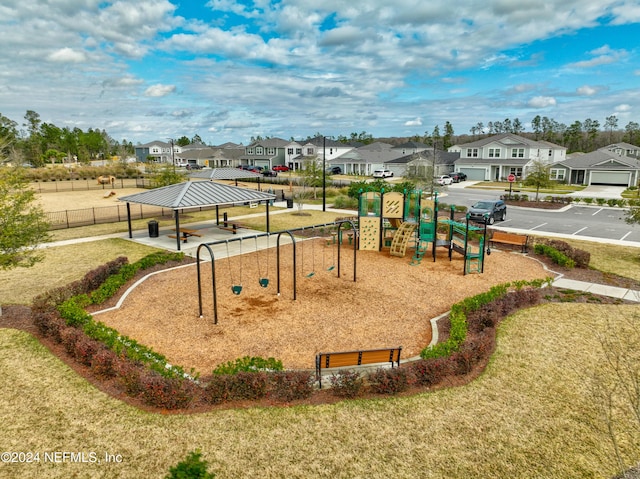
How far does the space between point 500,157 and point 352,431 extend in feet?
223

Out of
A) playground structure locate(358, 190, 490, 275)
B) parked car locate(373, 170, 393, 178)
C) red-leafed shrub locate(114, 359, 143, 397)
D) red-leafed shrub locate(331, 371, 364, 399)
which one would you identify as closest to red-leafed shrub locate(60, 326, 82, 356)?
red-leafed shrub locate(114, 359, 143, 397)

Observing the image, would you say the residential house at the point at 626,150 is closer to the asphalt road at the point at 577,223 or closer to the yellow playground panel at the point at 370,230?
the asphalt road at the point at 577,223

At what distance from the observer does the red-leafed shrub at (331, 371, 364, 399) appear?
845 cm

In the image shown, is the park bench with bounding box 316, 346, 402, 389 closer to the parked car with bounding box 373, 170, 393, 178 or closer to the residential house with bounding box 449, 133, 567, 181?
the residential house with bounding box 449, 133, 567, 181

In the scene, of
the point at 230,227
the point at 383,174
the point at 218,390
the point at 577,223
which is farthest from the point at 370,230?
the point at 383,174

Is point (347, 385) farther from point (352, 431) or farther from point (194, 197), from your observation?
point (194, 197)

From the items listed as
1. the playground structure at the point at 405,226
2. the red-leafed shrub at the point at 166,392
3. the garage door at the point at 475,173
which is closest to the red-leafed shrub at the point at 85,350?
the red-leafed shrub at the point at 166,392

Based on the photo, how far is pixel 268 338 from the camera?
11.3 meters

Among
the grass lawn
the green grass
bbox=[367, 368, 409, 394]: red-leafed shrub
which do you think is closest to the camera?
the grass lawn

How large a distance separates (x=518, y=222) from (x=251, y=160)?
6838 centimetres

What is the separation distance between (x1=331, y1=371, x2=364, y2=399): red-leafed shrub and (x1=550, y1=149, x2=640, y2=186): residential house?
63164mm

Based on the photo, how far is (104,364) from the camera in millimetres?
A: 9125

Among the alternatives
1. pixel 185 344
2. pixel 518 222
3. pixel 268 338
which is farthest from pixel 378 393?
pixel 518 222

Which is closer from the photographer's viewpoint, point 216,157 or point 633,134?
point 216,157
